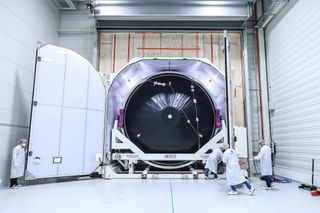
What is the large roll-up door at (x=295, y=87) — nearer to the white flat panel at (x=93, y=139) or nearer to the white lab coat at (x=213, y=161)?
the white lab coat at (x=213, y=161)

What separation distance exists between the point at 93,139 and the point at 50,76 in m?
1.89

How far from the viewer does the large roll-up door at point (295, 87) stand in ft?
18.3

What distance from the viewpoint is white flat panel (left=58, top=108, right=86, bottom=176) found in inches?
238

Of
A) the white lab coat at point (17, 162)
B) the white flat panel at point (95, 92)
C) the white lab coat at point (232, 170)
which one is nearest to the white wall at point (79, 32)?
the white flat panel at point (95, 92)

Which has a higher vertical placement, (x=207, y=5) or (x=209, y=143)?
(x=207, y=5)

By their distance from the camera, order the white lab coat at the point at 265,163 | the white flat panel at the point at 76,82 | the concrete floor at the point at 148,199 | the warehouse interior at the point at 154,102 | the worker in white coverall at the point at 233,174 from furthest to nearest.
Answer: the white flat panel at the point at 76,82 < the white lab coat at the point at 265,163 < the warehouse interior at the point at 154,102 < the worker in white coverall at the point at 233,174 < the concrete floor at the point at 148,199

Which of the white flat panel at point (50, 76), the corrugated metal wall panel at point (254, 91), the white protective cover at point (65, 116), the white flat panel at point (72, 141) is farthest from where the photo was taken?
the corrugated metal wall panel at point (254, 91)

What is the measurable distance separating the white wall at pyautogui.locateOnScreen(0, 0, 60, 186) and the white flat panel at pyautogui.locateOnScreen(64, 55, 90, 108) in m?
1.17

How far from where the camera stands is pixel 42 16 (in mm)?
7473

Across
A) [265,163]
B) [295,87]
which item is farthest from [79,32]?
[265,163]

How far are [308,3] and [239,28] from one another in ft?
8.89

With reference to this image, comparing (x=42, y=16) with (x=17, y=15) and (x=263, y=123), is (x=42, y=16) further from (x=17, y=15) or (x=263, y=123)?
(x=263, y=123)

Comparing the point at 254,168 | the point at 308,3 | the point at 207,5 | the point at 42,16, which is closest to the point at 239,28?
the point at 207,5

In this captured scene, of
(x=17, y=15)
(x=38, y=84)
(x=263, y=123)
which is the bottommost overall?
(x=263, y=123)
